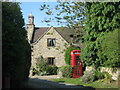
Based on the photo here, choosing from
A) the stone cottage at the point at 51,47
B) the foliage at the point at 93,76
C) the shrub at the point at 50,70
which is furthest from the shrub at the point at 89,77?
the stone cottage at the point at 51,47

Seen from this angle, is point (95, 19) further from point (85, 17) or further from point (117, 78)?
point (117, 78)

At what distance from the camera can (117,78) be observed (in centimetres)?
1226

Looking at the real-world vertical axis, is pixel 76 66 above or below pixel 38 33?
below

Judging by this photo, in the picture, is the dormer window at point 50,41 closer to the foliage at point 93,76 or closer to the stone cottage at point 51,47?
the stone cottage at point 51,47

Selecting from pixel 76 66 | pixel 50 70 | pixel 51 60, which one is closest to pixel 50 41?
pixel 51 60

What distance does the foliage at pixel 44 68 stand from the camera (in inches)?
1039

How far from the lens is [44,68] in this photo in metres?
26.9

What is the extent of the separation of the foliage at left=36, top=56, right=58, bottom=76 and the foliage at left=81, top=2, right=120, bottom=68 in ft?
39.6

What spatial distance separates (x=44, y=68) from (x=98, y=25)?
14.7 metres

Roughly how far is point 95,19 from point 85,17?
3.82 ft

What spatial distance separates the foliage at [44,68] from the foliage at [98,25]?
39.6 ft

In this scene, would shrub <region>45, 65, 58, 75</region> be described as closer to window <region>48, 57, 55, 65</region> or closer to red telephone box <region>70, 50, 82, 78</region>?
window <region>48, 57, 55, 65</region>

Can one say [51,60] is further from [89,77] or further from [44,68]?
[89,77]

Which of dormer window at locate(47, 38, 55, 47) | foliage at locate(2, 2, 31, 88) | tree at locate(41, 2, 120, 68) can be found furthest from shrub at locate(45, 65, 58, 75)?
foliage at locate(2, 2, 31, 88)
